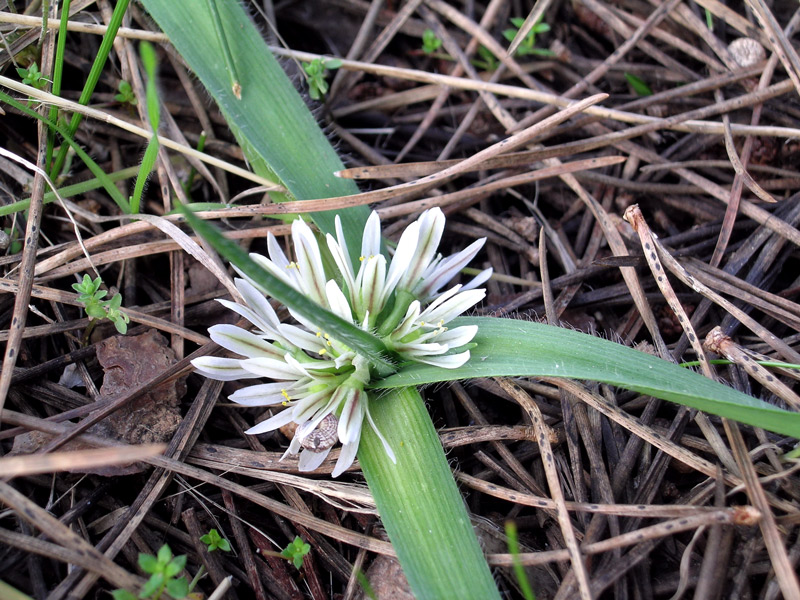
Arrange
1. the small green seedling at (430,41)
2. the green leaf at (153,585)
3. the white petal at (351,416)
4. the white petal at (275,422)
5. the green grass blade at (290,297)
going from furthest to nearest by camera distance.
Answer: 1. the small green seedling at (430,41)
2. the white petal at (275,422)
3. the white petal at (351,416)
4. the green leaf at (153,585)
5. the green grass blade at (290,297)

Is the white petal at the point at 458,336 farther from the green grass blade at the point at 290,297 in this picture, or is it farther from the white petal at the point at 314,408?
the white petal at the point at 314,408

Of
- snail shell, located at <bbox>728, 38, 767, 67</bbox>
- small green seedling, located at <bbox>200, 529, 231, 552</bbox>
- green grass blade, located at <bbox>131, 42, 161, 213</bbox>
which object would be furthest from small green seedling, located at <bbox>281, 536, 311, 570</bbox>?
snail shell, located at <bbox>728, 38, 767, 67</bbox>

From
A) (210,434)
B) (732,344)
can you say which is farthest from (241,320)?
(732,344)

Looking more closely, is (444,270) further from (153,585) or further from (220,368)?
(153,585)

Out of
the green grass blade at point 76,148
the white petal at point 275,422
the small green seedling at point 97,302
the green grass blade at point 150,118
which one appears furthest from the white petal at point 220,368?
the green grass blade at point 76,148

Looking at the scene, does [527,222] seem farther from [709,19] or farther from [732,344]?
[709,19]

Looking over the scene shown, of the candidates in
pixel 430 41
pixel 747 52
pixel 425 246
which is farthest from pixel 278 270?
pixel 747 52
